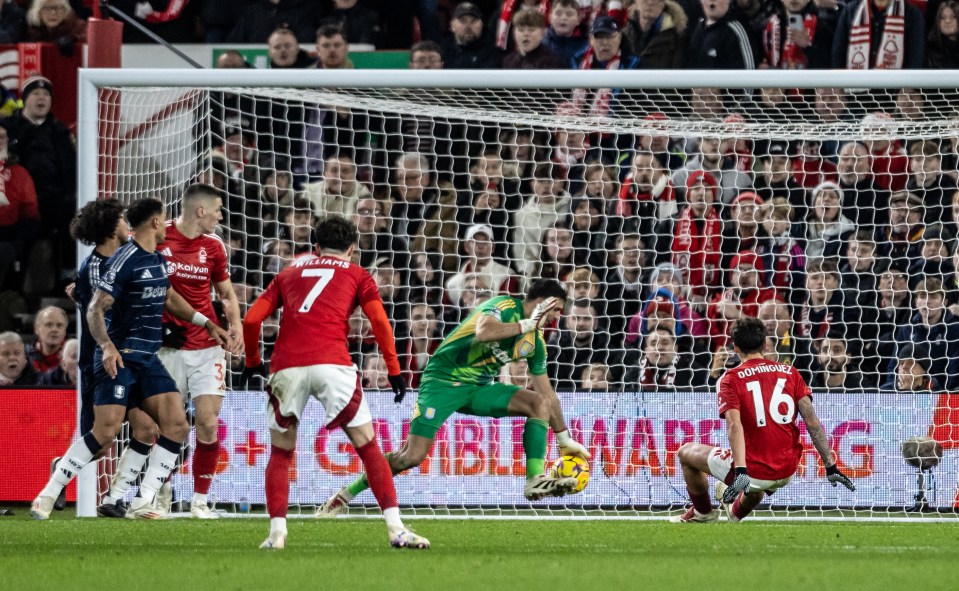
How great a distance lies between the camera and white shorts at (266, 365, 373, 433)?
7.25 m

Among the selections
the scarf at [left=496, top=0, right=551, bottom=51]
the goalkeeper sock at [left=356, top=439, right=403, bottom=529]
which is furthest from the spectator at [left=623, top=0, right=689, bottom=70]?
the goalkeeper sock at [left=356, top=439, right=403, bottom=529]

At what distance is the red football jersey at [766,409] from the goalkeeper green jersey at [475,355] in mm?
1262

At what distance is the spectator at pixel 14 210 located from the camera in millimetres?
13031

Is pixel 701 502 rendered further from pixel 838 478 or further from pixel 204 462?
pixel 204 462

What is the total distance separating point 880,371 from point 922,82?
2945 millimetres

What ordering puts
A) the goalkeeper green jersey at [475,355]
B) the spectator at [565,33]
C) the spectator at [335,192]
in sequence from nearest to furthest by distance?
the goalkeeper green jersey at [475,355]
the spectator at [335,192]
the spectator at [565,33]

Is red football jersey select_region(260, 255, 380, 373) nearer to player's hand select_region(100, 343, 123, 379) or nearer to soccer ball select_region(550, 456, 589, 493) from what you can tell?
player's hand select_region(100, 343, 123, 379)

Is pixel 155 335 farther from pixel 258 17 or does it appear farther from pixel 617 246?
pixel 258 17

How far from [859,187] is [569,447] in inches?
177

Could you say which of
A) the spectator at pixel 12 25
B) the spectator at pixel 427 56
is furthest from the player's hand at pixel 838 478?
the spectator at pixel 12 25

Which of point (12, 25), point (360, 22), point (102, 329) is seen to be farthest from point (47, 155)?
point (102, 329)

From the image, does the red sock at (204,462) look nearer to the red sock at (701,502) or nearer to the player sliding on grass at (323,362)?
the player sliding on grass at (323,362)

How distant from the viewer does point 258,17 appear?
47.0 ft

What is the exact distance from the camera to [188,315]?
9531 millimetres
